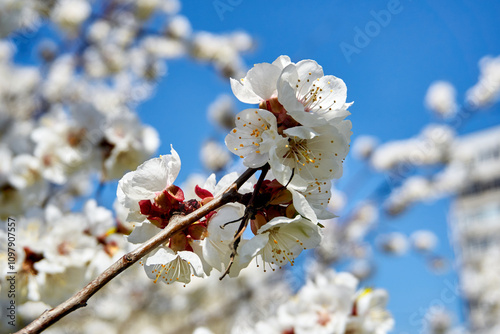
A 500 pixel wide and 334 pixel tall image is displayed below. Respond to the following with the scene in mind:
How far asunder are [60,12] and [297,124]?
461cm

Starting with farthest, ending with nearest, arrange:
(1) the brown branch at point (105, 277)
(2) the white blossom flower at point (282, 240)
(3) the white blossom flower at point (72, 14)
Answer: (3) the white blossom flower at point (72, 14), (2) the white blossom flower at point (282, 240), (1) the brown branch at point (105, 277)

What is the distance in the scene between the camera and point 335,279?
5.34 ft

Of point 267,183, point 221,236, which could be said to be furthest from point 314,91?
point 221,236

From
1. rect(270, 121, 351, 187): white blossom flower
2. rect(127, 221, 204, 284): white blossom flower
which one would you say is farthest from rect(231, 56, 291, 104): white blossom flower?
rect(127, 221, 204, 284): white blossom flower

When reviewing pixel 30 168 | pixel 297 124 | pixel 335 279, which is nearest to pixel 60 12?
pixel 30 168

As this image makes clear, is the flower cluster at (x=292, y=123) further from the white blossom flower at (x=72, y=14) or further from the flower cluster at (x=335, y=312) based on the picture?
the white blossom flower at (x=72, y=14)

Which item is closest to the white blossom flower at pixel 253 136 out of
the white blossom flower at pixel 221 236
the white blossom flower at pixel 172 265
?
the white blossom flower at pixel 221 236

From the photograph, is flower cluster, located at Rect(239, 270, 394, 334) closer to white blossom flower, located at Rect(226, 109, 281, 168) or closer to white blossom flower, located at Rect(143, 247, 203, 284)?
white blossom flower, located at Rect(143, 247, 203, 284)

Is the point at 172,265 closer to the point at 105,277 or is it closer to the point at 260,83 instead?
the point at 105,277

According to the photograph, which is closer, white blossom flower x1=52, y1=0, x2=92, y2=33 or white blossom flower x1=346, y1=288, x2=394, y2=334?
white blossom flower x1=346, y1=288, x2=394, y2=334

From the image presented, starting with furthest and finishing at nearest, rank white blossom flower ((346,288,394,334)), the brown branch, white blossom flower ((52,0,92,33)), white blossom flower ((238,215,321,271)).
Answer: white blossom flower ((52,0,92,33))
white blossom flower ((346,288,394,334))
white blossom flower ((238,215,321,271))
the brown branch

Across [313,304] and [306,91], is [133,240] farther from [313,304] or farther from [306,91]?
[313,304]

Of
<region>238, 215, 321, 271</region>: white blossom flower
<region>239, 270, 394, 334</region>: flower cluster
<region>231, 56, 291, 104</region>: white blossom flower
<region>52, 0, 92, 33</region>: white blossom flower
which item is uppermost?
<region>231, 56, 291, 104</region>: white blossom flower

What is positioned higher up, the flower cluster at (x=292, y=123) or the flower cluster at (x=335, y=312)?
the flower cluster at (x=292, y=123)
